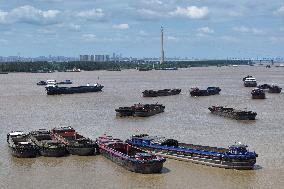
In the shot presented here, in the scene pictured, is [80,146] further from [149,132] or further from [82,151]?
[149,132]

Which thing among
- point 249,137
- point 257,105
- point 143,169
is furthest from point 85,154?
point 257,105

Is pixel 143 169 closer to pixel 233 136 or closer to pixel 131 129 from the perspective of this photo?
pixel 233 136

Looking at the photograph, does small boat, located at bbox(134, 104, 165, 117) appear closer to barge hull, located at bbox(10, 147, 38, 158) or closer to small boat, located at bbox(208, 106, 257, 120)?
small boat, located at bbox(208, 106, 257, 120)

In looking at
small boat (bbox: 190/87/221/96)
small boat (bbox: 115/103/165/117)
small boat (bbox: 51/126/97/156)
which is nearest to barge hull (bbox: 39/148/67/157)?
small boat (bbox: 51/126/97/156)

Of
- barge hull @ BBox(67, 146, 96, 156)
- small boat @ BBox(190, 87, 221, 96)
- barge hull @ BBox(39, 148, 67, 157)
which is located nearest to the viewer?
barge hull @ BBox(39, 148, 67, 157)

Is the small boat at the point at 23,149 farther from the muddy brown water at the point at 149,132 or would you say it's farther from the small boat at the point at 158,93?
the small boat at the point at 158,93

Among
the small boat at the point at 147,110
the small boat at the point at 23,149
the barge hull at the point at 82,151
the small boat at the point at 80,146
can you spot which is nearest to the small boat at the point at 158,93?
the small boat at the point at 147,110
